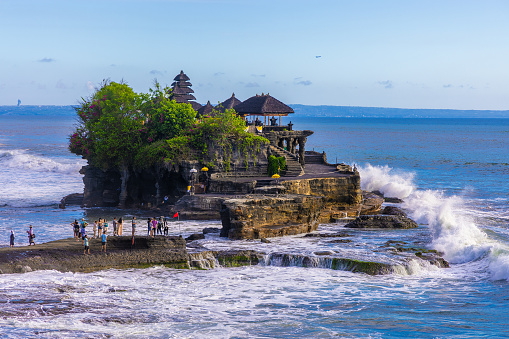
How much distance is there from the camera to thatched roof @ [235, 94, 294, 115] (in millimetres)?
50344

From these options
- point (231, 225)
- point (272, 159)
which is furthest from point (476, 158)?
point (231, 225)

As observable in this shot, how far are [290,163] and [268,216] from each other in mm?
11653

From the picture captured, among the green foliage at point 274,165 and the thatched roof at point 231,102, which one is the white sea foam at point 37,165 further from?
the green foliage at point 274,165

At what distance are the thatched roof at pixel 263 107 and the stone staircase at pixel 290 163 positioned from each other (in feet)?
11.4

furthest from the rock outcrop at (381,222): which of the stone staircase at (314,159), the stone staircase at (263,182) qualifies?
the stone staircase at (314,159)

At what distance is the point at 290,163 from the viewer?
153 feet

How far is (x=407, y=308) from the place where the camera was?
23.5 meters

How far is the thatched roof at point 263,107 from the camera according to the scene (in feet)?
165

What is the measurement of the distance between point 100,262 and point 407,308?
14033 mm

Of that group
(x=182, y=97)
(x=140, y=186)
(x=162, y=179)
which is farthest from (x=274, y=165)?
(x=182, y=97)

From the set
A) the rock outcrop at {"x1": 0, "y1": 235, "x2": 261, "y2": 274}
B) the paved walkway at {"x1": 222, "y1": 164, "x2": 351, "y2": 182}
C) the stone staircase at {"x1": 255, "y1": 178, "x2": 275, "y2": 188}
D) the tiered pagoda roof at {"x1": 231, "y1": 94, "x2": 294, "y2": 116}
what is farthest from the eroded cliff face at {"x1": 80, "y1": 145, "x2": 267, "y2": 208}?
the rock outcrop at {"x1": 0, "y1": 235, "x2": 261, "y2": 274}

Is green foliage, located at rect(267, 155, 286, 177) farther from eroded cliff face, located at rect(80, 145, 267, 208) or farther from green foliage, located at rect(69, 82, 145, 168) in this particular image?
green foliage, located at rect(69, 82, 145, 168)

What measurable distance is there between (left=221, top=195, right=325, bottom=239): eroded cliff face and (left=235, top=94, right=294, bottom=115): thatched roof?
14108 millimetres

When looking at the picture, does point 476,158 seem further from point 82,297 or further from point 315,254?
point 82,297
